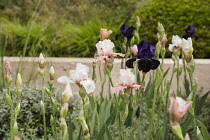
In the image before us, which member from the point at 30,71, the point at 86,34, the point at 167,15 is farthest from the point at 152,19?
the point at 30,71

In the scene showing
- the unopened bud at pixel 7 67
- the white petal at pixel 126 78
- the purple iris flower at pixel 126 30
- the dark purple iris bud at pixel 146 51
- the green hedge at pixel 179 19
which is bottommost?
the white petal at pixel 126 78

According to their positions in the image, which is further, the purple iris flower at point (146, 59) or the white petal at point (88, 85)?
the purple iris flower at point (146, 59)

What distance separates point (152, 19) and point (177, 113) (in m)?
4.24

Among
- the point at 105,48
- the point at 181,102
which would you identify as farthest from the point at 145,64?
the point at 181,102

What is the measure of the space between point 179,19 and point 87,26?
4.28 feet

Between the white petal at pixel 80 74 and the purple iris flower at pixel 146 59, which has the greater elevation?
the purple iris flower at pixel 146 59

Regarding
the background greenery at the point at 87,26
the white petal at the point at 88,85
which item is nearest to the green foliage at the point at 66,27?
the background greenery at the point at 87,26

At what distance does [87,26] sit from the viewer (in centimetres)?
553

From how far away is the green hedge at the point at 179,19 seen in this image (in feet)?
16.2

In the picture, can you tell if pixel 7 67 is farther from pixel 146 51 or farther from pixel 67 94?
pixel 146 51

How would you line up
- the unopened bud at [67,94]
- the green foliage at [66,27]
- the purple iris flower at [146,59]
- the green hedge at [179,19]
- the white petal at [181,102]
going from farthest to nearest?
1. the green foliage at [66,27]
2. the green hedge at [179,19]
3. the purple iris flower at [146,59]
4. the unopened bud at [67,94]
5. the white petal at [181,102]

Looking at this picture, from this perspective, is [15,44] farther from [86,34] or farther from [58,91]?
[58,91]

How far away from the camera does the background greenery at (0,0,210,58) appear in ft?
16.3

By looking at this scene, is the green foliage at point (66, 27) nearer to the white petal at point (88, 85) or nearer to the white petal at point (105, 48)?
the white petal at point (105, 48)
